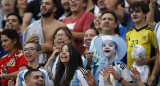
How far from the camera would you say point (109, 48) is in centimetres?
737

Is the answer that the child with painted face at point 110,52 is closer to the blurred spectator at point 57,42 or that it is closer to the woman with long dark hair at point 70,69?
the woman with long dark hair at point 70,69

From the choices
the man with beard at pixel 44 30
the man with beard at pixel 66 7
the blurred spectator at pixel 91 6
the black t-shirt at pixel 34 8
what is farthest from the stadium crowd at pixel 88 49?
the black t-shirt at pixel 34 8

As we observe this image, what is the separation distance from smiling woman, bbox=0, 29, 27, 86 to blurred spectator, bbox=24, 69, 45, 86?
0.88 meters

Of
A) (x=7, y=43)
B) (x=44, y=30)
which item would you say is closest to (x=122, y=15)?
(x=44, y=30)

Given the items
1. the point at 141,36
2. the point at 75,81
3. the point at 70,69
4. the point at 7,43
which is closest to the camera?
the point at 75,81

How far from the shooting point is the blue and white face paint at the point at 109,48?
24.1 feet

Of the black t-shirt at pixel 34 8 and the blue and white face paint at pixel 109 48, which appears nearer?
the blue and white face paint at pixel 109 48

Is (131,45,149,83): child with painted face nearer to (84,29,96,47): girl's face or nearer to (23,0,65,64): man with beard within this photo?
(84,29,96,47): girl's face

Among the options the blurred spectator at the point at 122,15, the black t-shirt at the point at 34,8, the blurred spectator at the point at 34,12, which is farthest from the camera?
the black t-shirt at the point at 34,8

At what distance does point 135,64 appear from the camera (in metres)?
7.63

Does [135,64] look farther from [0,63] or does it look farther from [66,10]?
[66,10]

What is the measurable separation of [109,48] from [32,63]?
1588 millimetres

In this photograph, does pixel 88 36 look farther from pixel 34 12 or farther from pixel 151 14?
pixel 34 12

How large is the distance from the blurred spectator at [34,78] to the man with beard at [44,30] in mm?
1342
